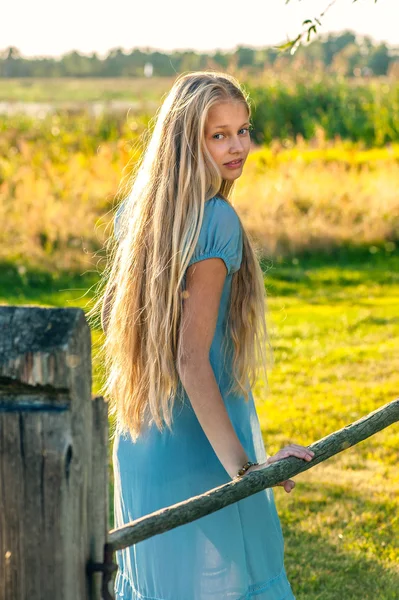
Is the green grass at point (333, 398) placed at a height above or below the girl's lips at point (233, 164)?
below

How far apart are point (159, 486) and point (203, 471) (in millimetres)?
123

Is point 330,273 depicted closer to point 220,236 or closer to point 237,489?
point 220,236

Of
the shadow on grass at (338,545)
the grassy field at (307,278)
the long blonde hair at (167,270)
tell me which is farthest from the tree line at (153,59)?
the long blonde hair at (167,270)

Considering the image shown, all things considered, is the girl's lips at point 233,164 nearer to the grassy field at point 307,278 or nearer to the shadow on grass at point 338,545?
the grassy field at point 307,278

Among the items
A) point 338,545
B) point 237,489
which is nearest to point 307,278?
point 338,545

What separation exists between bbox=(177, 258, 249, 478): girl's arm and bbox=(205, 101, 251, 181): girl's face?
0.29 m

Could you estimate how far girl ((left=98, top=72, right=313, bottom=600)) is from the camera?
7.04 feet

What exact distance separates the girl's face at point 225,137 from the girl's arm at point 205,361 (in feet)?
0.94

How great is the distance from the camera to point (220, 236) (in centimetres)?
216

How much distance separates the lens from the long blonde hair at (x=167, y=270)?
219 cm

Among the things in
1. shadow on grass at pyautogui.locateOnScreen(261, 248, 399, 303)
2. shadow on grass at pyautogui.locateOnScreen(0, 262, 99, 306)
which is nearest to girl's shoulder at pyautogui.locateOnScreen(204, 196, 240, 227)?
shadow on grass at pyautogui.locateOnScreen(0, 262, 99, 306)

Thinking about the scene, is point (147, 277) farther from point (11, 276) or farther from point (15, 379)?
point (11, 276)

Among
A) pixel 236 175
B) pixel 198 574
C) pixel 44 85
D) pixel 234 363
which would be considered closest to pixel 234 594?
pixel 198 574

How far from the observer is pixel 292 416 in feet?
19.3
